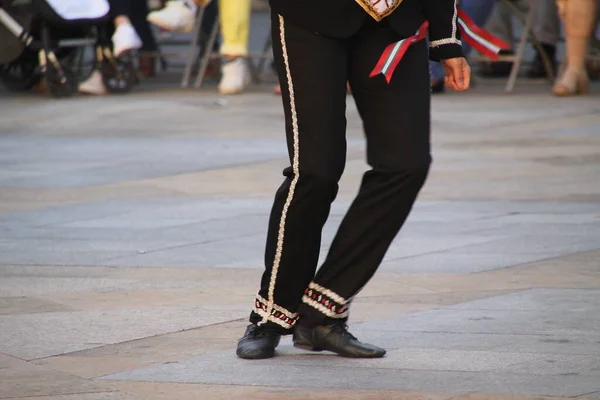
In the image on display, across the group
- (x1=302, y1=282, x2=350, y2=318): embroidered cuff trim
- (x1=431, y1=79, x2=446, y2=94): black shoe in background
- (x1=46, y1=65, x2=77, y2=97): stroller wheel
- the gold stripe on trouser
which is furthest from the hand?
(x1=46, y1=65, x2=77, y2=97): stroller wheel

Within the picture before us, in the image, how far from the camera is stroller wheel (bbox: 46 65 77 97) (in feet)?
38.6

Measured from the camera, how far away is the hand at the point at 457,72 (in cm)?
393

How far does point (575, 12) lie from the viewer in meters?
10.8

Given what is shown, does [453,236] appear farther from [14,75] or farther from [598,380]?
[14,75]

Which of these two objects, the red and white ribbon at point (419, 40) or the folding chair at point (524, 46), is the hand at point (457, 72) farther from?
the folding chair at point (524, 46)

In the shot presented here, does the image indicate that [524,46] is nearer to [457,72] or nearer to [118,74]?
[118,74]

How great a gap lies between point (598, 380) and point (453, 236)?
2.32 metres

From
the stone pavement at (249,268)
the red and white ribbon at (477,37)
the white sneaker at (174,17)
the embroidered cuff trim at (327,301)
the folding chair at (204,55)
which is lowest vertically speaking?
the folding chair at (204,55)

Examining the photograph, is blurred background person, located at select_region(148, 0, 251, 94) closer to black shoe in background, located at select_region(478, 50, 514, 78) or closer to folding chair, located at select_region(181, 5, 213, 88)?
folding chair, located at select_region(181, 5, 213, 88)

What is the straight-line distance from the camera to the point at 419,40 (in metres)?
3.85

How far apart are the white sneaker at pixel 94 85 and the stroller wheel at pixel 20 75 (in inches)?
22.9

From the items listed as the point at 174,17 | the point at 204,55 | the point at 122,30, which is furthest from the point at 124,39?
the point at 204,55

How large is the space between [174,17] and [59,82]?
3.71 feet

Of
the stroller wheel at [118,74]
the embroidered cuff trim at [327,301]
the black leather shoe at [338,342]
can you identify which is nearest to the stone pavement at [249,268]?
the black leather shoe at [338,342]
